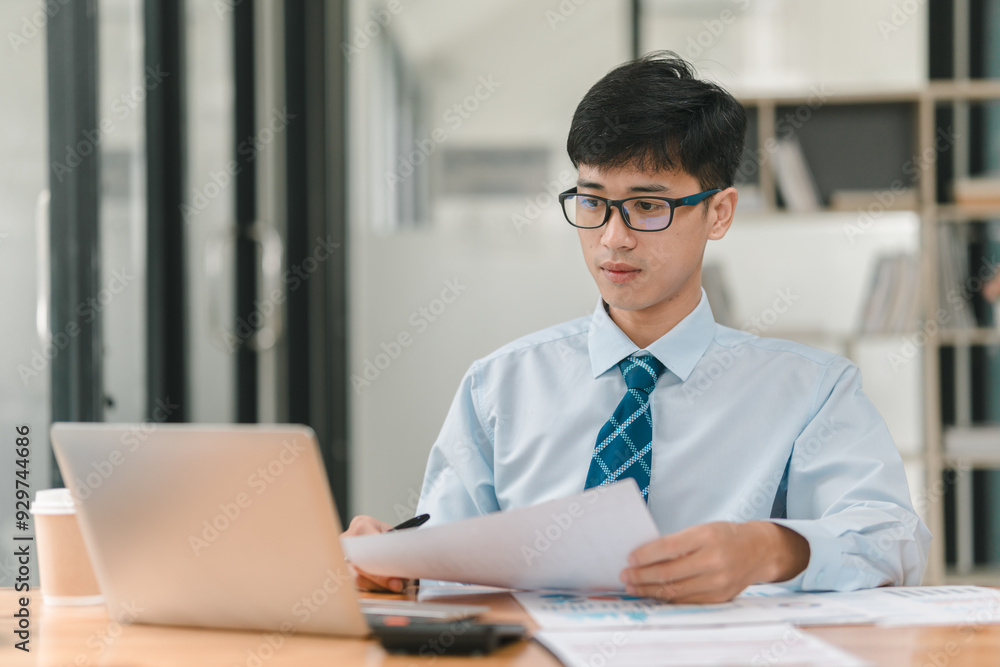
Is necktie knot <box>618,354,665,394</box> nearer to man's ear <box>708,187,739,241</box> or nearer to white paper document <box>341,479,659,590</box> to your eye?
man's ear <box>708,187,739,241</box>

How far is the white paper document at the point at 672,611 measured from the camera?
952mm

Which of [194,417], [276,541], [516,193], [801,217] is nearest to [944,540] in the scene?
[801,217]

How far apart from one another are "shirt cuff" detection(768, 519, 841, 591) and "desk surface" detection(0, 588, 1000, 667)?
0.57 ft

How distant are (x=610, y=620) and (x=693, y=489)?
446mm

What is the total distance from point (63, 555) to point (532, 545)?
1.72 ft

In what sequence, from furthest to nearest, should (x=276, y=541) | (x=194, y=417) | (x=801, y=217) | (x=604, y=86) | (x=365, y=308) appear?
1. (x=365, y=308)
2. (x=801, y=217)
3. (x=194, y=417)
4. (x=604, y=86)
5. (x=276, y=541)

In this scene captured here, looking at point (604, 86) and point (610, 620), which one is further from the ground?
point (604, 86)

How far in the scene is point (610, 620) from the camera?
37.7 inches

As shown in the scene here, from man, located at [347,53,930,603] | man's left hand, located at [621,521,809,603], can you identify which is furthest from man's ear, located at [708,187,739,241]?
man's left hand, located at [621,521,809,603]

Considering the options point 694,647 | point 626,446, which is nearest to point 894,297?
point 626,446

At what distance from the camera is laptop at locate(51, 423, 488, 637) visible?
0.85 metres

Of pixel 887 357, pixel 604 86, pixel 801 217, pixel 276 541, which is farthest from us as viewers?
pixel 887 357

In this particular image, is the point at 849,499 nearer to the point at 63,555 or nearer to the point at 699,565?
the point at 699,565

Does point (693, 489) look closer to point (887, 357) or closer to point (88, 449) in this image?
point (88, 449)
